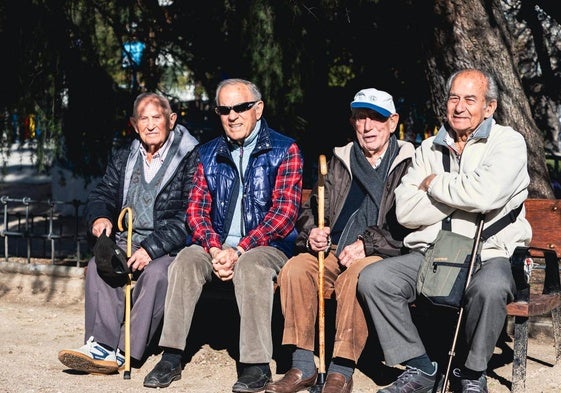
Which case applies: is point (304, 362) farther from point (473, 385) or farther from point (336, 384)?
point (473, 385)

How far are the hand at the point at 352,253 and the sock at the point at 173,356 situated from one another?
106 cm

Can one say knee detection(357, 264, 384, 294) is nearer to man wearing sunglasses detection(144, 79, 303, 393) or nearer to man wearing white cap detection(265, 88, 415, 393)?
man wearing white cap detection(265, 88, 415, 393)

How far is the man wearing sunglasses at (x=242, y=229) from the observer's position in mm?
5332

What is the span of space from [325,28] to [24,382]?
3.53m

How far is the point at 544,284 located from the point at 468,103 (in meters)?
1.17

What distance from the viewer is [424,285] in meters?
4.99

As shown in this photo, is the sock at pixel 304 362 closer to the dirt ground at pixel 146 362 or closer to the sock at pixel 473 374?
the dirt ground at pixel 146 362

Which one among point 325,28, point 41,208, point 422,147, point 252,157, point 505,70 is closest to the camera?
point 422,147

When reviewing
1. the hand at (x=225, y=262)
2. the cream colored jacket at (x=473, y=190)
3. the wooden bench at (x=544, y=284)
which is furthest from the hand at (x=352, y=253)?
the wooden bench at (x=544, y=284)

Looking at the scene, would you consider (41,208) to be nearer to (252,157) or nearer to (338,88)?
(338,88)

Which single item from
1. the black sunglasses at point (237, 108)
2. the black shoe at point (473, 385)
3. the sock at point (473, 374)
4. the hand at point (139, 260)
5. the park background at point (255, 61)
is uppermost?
the park background at point (255, 61)

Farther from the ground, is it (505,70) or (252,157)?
(505,70)

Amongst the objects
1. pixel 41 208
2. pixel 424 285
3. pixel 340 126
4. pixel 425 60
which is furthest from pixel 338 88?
pixel 41 208

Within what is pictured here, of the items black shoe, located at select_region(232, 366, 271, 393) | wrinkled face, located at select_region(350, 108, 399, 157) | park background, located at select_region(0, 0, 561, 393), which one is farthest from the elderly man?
wrinkled face, located at select_region(350, 108, 399, 157)
